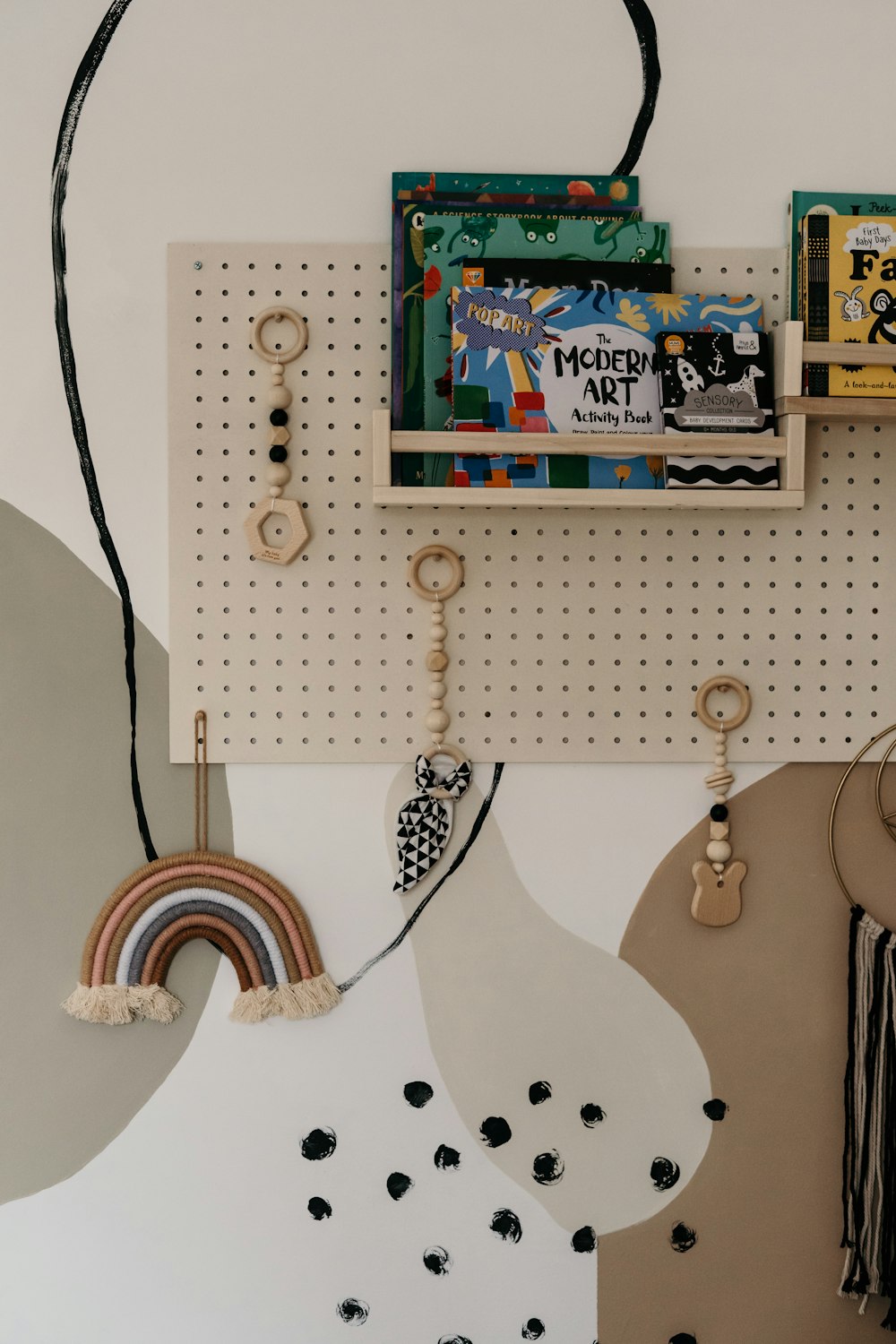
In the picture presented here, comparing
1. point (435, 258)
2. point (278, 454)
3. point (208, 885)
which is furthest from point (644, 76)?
point (208, 885)

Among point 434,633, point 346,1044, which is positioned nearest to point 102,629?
point 434,633

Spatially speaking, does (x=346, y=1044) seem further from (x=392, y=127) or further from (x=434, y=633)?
(x=392, y=127)

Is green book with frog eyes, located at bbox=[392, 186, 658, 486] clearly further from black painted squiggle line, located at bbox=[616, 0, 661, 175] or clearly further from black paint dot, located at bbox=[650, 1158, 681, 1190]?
black paint dot, located at bbox=[650, 1158, 681, 1190]

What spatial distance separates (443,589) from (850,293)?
26.0 inches

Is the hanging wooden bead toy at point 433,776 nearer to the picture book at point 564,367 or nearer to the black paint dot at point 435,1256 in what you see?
the picture book at point 564,367

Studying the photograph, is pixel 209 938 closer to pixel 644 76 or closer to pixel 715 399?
pixel 715 399

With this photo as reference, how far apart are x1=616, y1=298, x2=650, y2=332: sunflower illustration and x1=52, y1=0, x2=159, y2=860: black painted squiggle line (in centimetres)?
74

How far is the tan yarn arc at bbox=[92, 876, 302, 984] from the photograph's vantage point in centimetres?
135

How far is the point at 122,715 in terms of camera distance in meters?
1.38

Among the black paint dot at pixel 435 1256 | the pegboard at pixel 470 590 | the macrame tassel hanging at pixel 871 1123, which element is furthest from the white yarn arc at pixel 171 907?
the macrame tassel hanging at pixel 871 1123

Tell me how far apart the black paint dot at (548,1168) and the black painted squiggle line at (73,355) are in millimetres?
681

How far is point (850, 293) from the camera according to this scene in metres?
1.31

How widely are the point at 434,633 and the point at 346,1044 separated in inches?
22.9

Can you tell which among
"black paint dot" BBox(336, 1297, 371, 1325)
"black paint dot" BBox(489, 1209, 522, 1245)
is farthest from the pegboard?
"black paint dot" BBox(336, 1297, 371, 1325)
